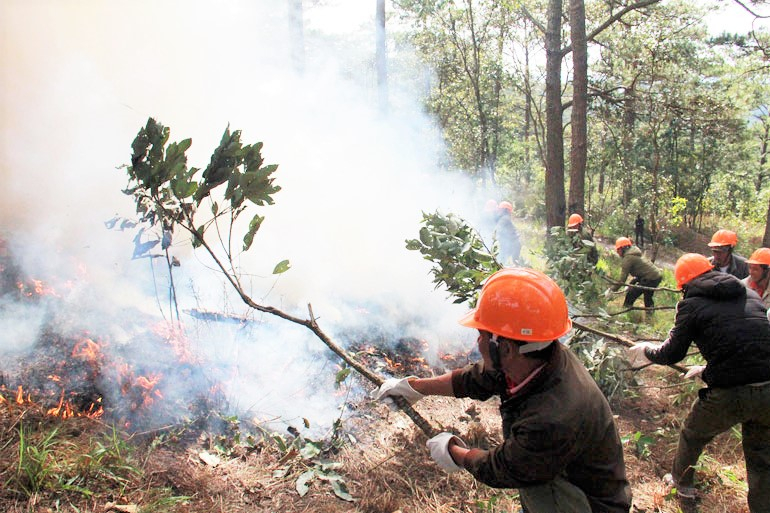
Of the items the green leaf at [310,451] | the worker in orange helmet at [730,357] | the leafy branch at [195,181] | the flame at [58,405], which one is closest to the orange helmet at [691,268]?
the worker in orange helmet at [730,357]

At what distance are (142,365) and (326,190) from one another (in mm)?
5411

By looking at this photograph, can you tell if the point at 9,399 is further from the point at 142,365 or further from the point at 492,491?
the point at 492,491

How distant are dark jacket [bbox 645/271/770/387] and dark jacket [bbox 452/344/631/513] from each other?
62.8 inches

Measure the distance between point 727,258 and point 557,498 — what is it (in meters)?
5.19

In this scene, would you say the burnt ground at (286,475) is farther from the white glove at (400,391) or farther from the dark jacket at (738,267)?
the dark jacket at (738,267)

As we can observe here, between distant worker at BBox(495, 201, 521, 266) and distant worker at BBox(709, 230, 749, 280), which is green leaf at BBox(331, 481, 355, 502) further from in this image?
distant worker at BBox(495, 201, 521, 266)

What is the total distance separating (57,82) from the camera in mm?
6648

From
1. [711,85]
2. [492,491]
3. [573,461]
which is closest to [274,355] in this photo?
[492,491]

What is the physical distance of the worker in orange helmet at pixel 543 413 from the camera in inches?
74.2

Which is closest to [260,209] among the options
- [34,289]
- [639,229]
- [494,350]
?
[34,289]

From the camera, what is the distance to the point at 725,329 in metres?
3.15

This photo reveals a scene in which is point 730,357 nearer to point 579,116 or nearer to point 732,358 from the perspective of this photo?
point 732,358

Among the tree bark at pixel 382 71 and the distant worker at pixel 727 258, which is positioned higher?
the tree bark at pixel 382 71

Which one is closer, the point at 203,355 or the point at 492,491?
the point at 492,491
